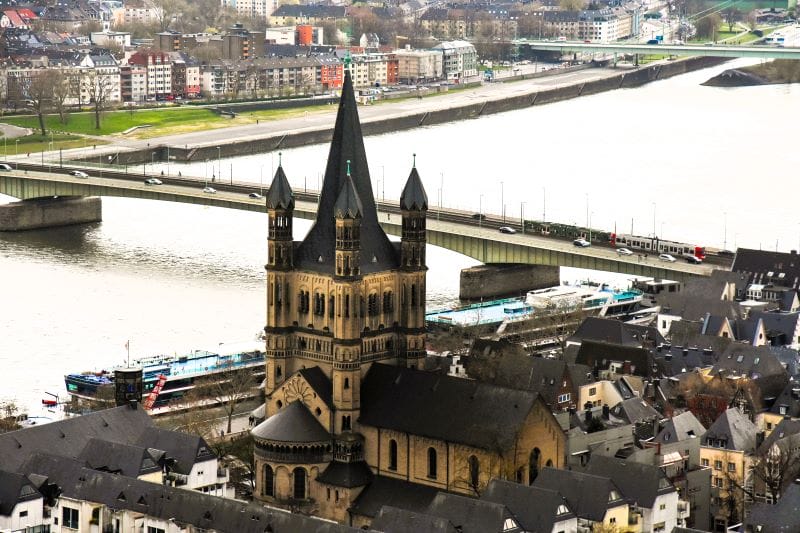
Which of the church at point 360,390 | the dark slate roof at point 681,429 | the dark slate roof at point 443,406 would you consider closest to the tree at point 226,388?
the church at point 360,390

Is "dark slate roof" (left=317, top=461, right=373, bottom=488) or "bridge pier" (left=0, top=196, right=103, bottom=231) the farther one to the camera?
"bridge pier" (left=0, top=196, right=103, bottom=231)

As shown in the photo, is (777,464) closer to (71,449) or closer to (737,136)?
(71,449)

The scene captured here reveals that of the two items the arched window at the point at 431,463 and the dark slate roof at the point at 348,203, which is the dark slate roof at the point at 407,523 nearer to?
the arched window at the point at 431,463

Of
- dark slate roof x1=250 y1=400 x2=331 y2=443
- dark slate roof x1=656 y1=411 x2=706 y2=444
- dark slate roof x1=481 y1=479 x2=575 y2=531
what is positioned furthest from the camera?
dark slate roof x1=656 y1=411 x2=706 y2=444

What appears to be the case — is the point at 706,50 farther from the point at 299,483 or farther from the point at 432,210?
the point at 299,483

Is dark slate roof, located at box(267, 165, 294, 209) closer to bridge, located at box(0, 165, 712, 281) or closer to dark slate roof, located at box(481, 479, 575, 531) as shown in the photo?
dark slate roof, located at box(481, 479, 575, 531)

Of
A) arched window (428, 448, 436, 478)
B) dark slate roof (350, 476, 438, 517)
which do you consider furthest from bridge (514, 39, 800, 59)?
arched window (428, 448, 436, 478)
